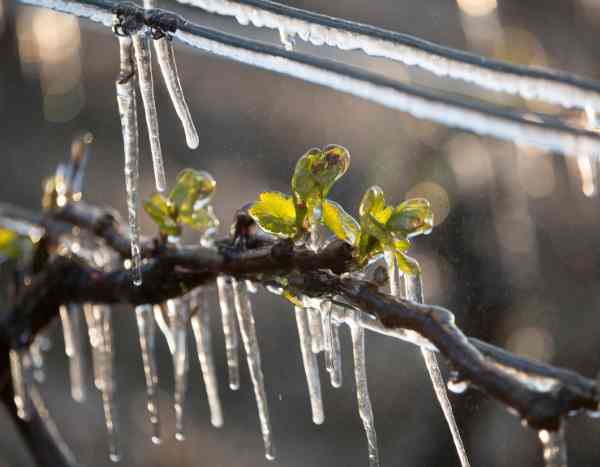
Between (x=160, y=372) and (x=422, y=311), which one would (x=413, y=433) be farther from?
(x=160, y=372)

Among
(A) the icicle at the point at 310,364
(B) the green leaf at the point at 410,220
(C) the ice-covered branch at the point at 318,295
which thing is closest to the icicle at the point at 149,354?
(C) the ice-covered branch at the point at 318,295

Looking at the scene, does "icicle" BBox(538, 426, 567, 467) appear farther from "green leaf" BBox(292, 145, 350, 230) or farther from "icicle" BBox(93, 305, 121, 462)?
"icicle" BBox(93, 305, 121, 462)

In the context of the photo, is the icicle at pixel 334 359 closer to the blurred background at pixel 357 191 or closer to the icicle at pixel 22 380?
the blurred background at pixel 357 191

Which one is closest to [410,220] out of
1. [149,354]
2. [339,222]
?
[339,222]

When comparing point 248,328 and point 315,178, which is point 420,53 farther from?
point 248,328

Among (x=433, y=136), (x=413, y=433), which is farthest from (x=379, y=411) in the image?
(x=433, y=136)
